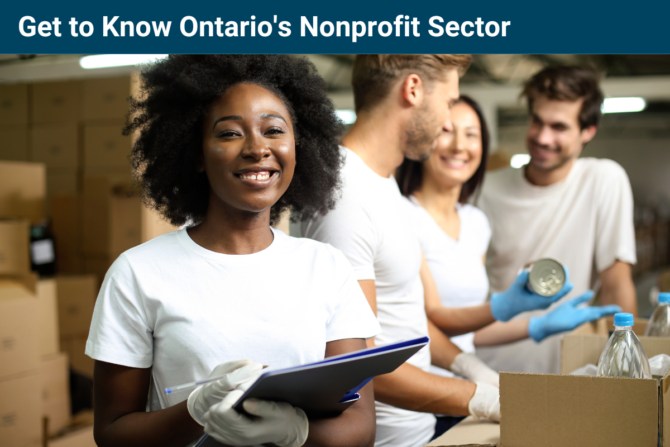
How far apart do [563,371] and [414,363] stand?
0.41 metres

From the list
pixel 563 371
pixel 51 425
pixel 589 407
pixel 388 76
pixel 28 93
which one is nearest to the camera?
pixel 589 407

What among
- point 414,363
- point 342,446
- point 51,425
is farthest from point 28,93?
Answer: point 342,446

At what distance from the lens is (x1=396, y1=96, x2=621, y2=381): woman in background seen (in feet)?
6.64

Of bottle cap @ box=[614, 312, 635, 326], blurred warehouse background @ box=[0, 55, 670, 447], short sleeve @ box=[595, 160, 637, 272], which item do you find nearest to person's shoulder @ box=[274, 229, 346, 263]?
blurred warehouse background @ box=[0, 55, 670, 447]

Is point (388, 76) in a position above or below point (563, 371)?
above

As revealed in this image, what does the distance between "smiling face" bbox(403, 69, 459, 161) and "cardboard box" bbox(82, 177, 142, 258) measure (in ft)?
8.63

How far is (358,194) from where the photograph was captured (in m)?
1.54

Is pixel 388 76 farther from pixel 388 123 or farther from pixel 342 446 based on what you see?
pixel 342 446

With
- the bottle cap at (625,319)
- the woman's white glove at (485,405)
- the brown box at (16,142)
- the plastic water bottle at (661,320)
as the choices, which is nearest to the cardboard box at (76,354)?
the brown box at (16,142)

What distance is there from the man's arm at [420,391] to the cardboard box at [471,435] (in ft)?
0.19

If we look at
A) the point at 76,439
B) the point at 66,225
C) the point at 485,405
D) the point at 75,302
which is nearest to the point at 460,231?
the point at 485,405

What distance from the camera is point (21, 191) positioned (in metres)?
3.02

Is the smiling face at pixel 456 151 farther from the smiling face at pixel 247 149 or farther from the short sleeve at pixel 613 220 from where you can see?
the smiling face at pixel 247 149

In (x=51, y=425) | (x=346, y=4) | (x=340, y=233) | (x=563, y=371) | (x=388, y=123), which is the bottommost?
(x=51, y=425)
